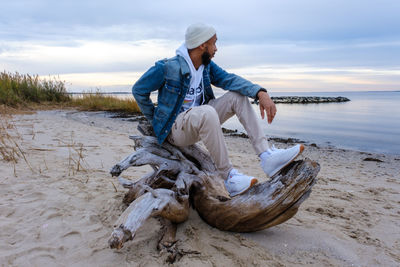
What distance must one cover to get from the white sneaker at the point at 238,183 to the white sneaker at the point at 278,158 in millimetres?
166

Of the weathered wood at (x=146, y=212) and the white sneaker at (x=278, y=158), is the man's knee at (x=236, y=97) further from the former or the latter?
the weathered wood at (x=146, y=212)

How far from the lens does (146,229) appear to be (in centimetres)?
260

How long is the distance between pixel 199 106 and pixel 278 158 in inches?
30.7

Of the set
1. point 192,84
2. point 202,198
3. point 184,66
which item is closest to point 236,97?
point 192,84

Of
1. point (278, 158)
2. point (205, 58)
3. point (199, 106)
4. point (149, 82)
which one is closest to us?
point (278, 158)

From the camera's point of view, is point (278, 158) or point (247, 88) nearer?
point (278, 158)

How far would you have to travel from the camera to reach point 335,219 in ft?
10.2

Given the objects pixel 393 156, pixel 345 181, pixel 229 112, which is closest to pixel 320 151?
pixel 393 156

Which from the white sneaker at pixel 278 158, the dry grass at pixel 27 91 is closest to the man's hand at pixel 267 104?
the white sneaker at pixel 278 158

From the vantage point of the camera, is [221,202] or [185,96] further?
[185,96]

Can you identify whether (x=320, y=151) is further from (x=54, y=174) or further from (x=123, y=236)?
(x=123, y=236)

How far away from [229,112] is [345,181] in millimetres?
2846

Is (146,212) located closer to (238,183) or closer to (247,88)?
(238,183)

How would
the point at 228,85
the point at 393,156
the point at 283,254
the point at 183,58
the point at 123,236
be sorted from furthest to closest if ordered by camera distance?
the point at 393,156, the point at 228,85, the point at 183,58, the point at 283,254, the point at 123,236
